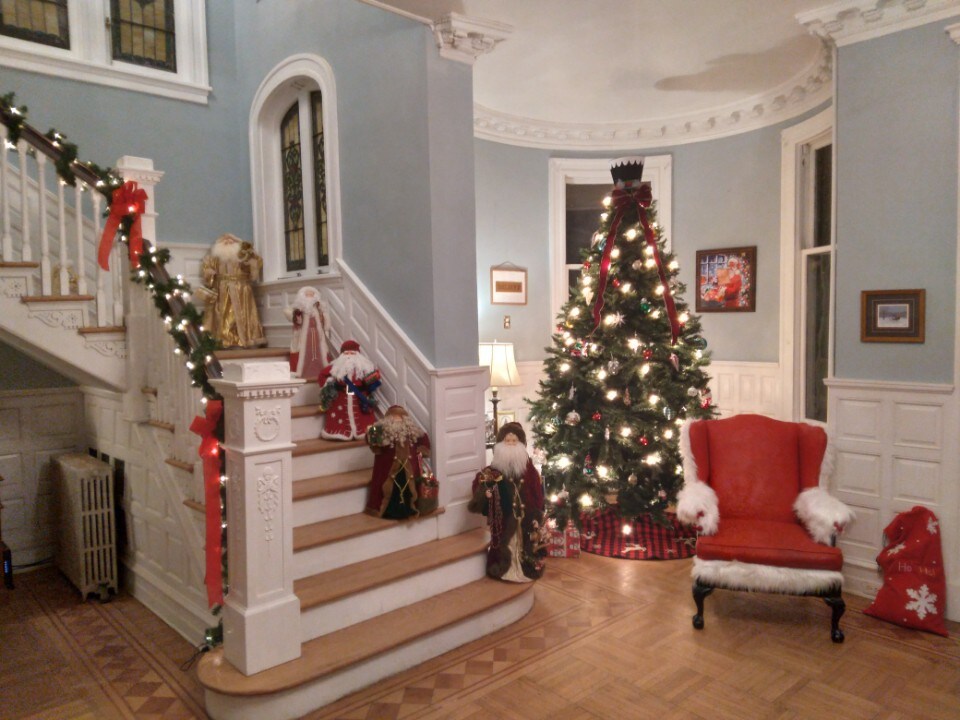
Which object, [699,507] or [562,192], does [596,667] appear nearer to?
[699,507]

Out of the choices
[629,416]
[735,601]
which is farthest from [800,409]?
[735,601]

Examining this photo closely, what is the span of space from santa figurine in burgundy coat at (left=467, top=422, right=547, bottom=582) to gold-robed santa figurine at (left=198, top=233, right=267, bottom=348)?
8.40 ft

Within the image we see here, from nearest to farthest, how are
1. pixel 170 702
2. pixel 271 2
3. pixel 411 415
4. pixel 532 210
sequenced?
pixel 170 702 → pixel 411 415 → pixel 271 2 → pixel 532 210

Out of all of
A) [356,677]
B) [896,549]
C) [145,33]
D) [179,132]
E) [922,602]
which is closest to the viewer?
[356,677]

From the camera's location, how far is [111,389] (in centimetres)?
396

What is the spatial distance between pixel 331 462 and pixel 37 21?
4222mm

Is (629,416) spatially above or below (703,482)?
above

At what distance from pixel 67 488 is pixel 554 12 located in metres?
4.43

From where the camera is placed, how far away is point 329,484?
3664 mm

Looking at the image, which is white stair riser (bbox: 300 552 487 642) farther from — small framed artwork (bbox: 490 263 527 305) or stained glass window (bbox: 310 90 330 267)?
small framed artwork (bbox: 490 263 527 305)

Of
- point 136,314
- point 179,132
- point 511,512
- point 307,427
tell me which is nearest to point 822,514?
point 511,512

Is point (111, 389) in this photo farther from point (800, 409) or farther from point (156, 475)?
point (800, 409)

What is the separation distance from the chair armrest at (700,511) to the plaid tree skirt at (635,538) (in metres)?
0.95

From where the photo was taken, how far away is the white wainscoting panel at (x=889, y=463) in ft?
11.5
